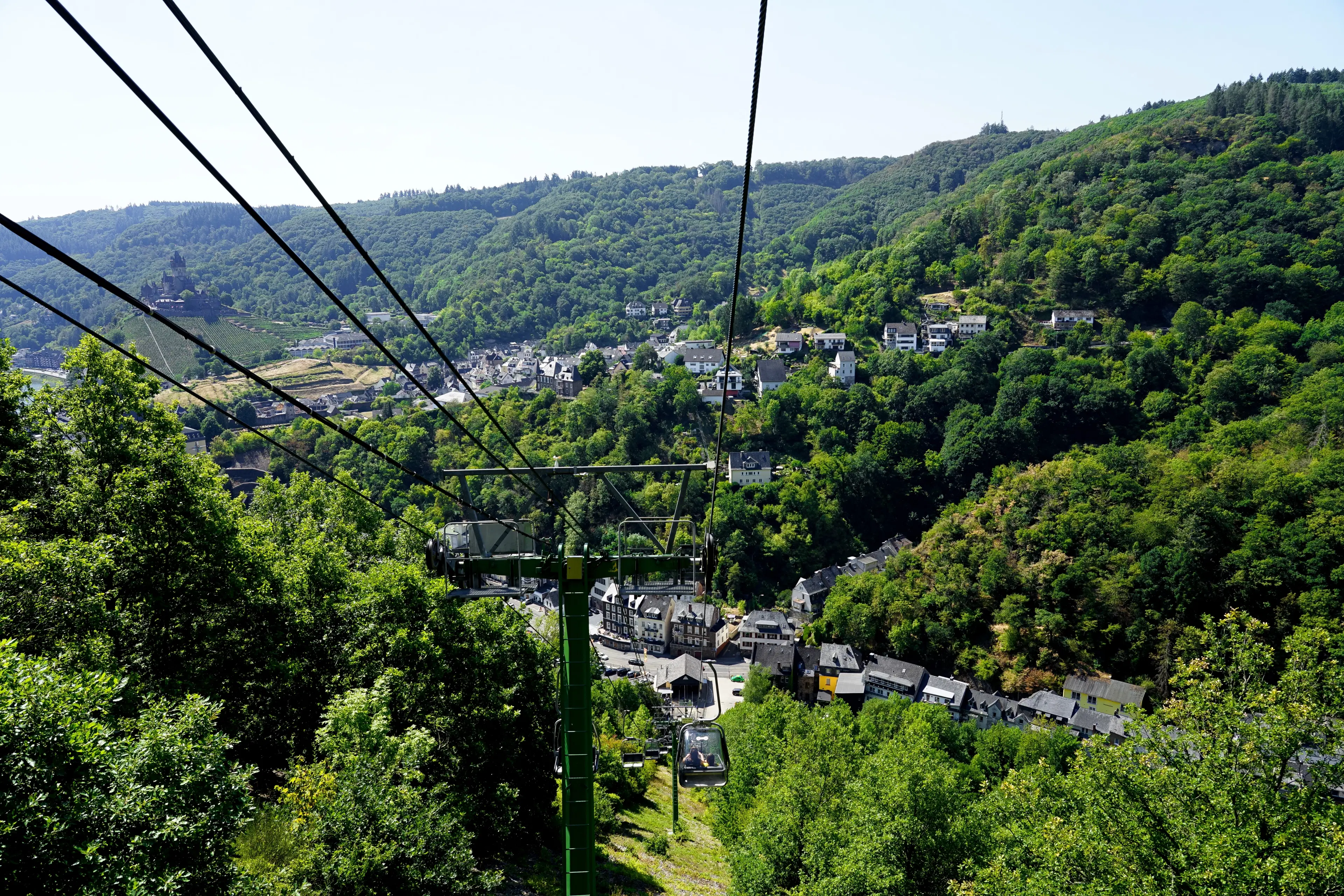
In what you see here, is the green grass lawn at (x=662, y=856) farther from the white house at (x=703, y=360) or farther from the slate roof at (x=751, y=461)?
the white house at (x=703, y=360)

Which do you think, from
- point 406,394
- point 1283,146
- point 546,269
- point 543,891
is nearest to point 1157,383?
point 1283,146

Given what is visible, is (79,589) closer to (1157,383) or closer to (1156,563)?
(1156,563)

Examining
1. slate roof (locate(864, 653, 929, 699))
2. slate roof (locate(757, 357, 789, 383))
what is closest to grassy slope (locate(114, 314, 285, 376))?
slate roof (locate(757, 357, 789, 383))

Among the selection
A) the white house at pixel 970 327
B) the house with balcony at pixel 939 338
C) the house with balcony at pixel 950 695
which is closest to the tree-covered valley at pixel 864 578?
the white house at pixel 970 327

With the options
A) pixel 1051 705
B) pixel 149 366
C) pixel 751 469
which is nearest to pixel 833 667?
pixel 1051 705

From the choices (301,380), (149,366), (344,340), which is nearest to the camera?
(149,366)

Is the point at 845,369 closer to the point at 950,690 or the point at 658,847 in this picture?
the point at 950,690

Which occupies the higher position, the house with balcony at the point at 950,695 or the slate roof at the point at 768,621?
the slate roof at the point at 768,621
